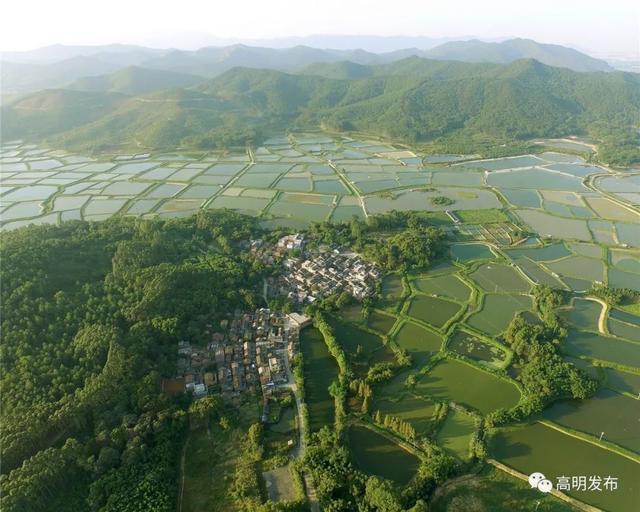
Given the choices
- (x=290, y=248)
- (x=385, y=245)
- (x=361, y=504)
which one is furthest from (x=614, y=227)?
(x=361, y=504)

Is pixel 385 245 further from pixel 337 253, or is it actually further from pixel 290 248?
pixel 290 248

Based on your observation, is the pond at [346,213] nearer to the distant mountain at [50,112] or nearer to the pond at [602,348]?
the pond at [602,348]

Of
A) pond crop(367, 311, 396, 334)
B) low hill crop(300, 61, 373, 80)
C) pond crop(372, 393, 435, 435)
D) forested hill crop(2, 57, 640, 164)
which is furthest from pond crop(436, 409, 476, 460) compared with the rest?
low hill crop(300, 61, 373, 80)

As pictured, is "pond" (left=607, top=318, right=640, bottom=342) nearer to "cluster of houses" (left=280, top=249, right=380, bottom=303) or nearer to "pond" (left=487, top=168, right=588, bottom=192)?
"cluster of houses" (left=280, top=249, right=380, bottom=303)

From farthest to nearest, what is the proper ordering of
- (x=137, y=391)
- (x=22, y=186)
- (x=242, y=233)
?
(x=22, y=186), (x=242, y=233), (x=137, y=391)

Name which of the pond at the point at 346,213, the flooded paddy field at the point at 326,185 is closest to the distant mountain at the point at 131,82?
the flooded paddy field at the point at 326,185

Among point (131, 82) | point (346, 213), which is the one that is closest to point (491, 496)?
point (346, 213)

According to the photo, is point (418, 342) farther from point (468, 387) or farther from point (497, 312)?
point (497, 312)
